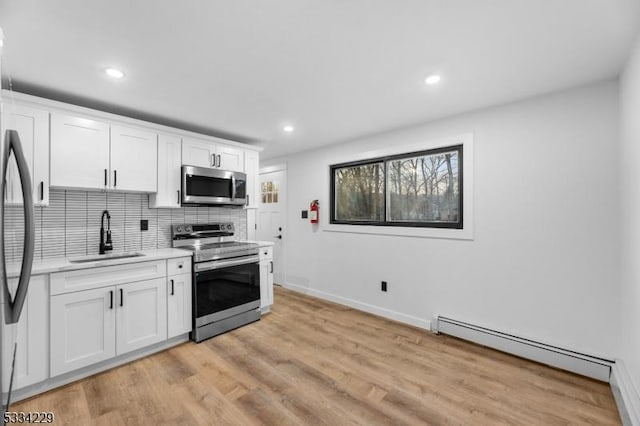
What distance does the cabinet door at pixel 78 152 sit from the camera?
242 centimetres

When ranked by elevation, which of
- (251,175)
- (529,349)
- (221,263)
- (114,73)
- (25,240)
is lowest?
(529,349)

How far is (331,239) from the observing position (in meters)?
4.24

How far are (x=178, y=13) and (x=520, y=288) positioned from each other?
10.5 ft

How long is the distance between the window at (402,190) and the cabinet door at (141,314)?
235 centimetres

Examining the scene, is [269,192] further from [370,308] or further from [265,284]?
[370,308]

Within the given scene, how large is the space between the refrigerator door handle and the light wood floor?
1214 mm

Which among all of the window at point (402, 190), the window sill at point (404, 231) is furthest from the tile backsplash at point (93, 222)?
the window at point (402, 190)

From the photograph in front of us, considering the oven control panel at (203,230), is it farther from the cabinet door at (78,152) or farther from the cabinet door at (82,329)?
A: the cabinet door at (82,329)

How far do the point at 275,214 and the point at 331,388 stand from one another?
3.30m

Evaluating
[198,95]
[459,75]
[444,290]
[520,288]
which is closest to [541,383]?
[520,288]

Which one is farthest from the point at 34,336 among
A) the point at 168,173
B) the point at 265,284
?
the point at 265,284

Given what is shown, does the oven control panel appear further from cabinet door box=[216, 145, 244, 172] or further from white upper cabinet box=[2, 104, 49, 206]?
white upper cabinet box=[2, 104, 49, 206]

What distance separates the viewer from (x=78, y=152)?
8.30ft

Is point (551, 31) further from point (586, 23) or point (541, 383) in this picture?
point (541, 383)
